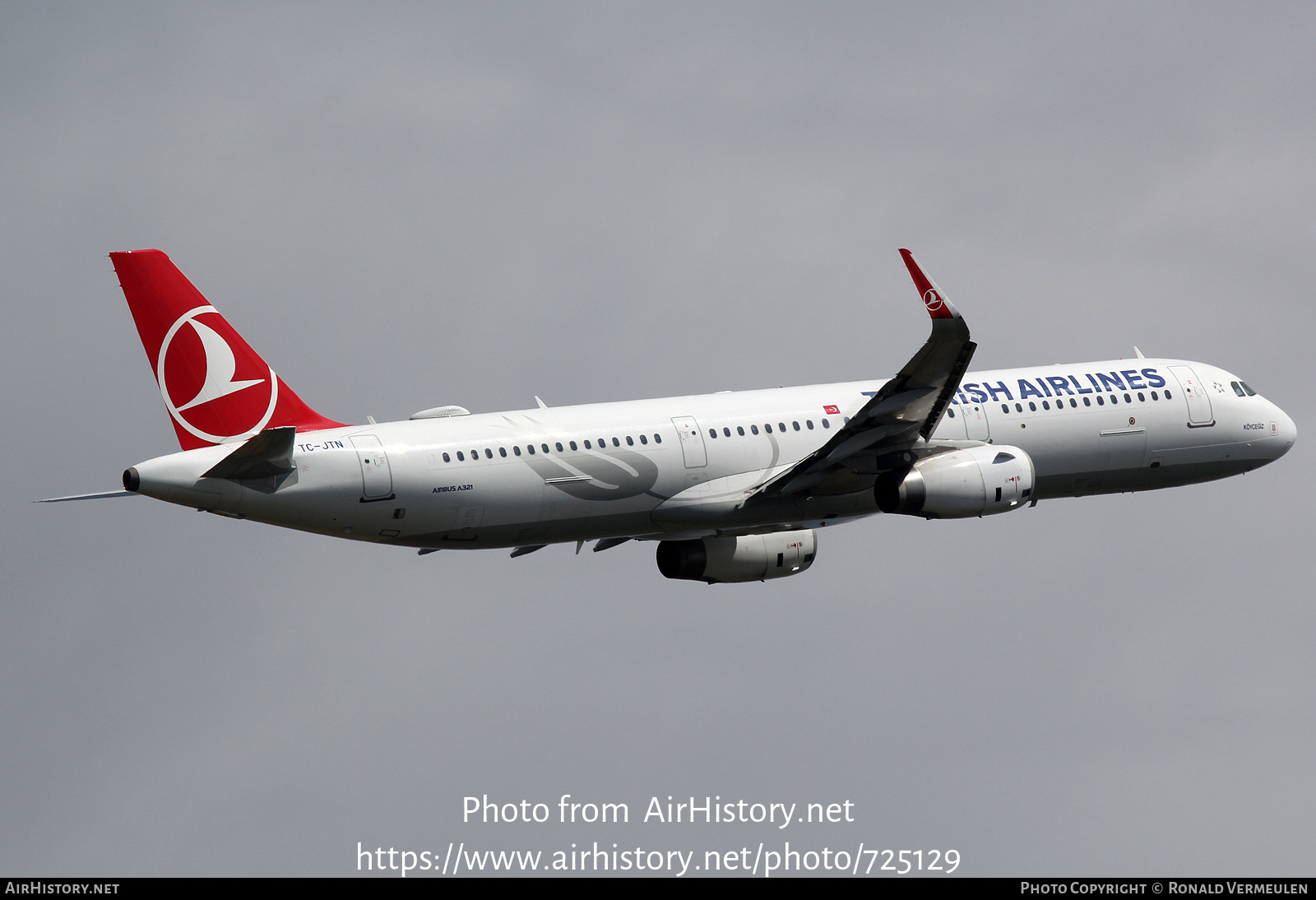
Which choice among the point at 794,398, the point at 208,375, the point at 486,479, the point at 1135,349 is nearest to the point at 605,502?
the point at 486,479

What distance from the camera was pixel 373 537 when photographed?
44.0 metres

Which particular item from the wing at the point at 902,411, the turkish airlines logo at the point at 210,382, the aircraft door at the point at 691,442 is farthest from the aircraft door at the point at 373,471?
the wing at the point at 902,411

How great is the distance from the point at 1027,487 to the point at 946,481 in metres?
2.26

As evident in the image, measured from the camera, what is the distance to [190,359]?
43.5m

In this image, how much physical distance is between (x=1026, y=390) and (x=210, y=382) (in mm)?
19968

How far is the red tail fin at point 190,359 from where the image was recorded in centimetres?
4334

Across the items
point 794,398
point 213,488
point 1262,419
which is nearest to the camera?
point 213,488

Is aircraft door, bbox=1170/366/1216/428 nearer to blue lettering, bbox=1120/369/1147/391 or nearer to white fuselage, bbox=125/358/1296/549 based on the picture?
white fuselage, bbox=125/358/1296/549

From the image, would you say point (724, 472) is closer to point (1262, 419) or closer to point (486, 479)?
point (486, 479)

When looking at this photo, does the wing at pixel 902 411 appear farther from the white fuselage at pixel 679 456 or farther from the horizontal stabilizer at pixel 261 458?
the horizontal stabilizer at pixel 261 458

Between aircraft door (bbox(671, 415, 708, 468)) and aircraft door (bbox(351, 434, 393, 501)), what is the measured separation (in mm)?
7156

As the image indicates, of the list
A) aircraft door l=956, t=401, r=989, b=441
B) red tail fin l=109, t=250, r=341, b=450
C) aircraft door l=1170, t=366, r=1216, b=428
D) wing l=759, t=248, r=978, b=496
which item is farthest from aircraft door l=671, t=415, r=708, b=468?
aircraft door l=1170, t=366, r=1216, b=428

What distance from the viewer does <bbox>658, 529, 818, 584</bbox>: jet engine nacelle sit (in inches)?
1989

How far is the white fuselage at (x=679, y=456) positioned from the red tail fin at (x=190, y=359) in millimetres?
869
